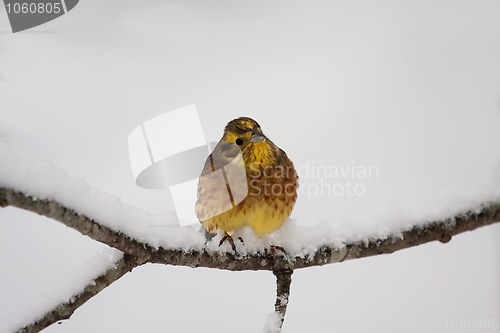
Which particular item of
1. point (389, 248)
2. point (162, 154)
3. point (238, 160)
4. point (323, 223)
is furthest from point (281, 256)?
point (162, 154)

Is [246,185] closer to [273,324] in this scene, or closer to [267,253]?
[267,253]

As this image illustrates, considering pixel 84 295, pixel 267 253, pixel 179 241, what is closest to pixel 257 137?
pixel 267 253

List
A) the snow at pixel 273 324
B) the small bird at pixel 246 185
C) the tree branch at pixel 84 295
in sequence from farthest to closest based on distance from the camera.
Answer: the small bird at pixel 246 185 → the snow at pixel 273 324 → the tree branch at pixel 84 295

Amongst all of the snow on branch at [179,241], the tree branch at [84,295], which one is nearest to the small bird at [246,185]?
the snow on branch at [179,241]

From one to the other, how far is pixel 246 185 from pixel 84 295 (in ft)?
1.95

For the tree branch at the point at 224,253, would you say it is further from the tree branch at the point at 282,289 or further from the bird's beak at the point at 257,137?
the bird's beak at the point at 257,137

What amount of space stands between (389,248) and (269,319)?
1.02 feet

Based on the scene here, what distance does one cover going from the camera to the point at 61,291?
1090mm

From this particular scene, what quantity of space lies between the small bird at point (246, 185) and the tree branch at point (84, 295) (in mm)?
438

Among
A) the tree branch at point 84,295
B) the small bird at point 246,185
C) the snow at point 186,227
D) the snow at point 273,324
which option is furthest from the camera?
the small bird at point 246,185

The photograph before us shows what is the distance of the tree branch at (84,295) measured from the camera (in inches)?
42.4

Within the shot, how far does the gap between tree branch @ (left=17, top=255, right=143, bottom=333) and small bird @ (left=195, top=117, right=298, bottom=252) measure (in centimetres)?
44

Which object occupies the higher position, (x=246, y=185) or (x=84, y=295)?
(x=246, y=185)

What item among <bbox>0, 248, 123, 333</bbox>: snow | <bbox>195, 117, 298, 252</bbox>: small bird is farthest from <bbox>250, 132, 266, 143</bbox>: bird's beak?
<bbox>0, 248, 123, 333</bbox>: snow
